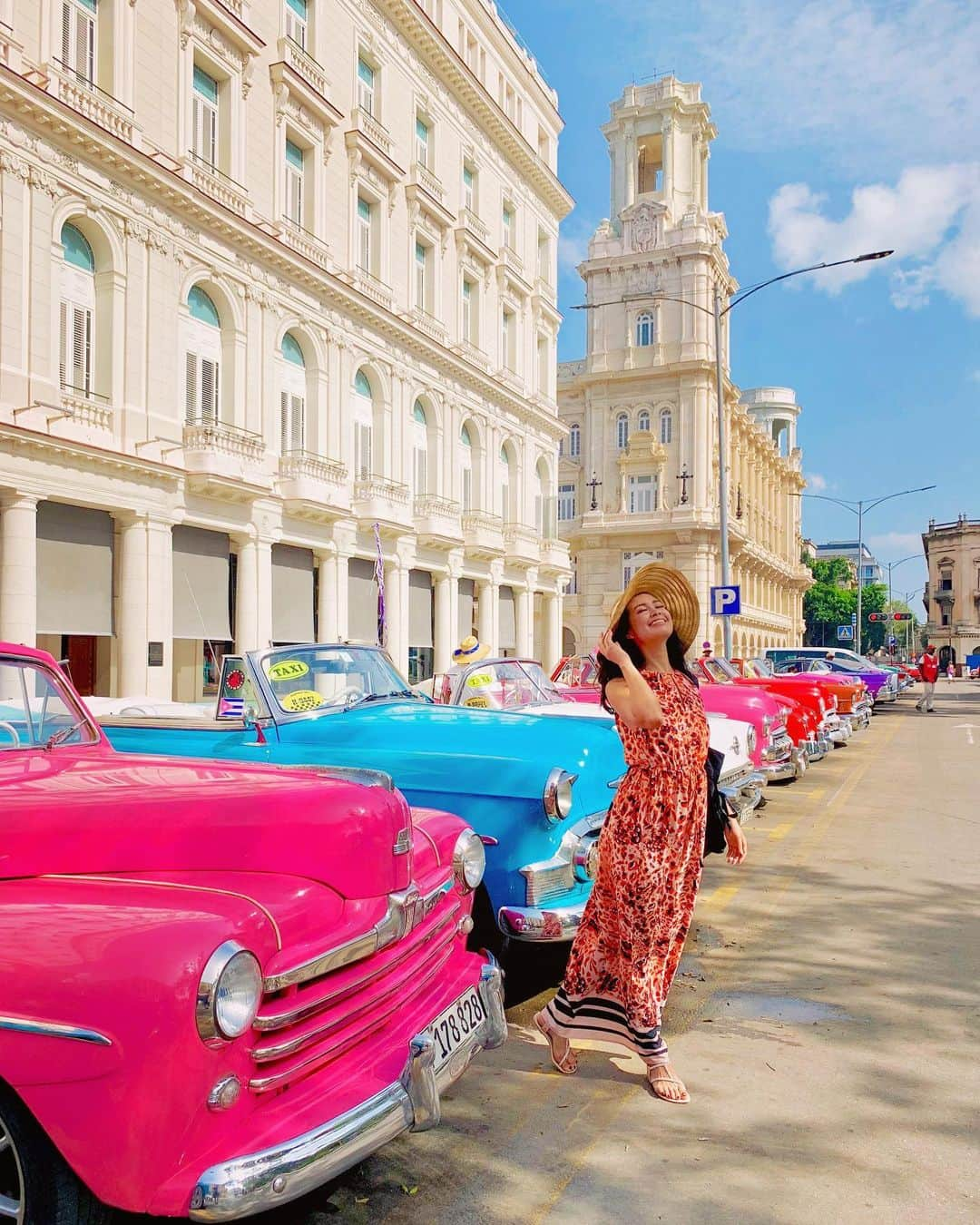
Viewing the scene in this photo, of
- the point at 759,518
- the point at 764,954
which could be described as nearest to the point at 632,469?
the point at 759,518

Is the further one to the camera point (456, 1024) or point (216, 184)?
point (216, 184)

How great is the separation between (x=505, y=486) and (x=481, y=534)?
4.05 m

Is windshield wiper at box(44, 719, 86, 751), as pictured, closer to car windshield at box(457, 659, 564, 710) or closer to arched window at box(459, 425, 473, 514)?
car windshield at box(457, 659, 564, 710)

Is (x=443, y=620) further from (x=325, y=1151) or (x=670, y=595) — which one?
(x=325, y=1151)

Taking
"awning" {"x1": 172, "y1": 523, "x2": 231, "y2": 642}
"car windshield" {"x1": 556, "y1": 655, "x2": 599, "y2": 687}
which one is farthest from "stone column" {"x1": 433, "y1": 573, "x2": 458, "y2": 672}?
"car windshield" {"x1": 556, "y1": 655, "x2": 599, "y2": 687}

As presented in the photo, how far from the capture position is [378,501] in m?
25.4

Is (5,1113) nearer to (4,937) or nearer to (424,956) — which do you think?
(4,937)

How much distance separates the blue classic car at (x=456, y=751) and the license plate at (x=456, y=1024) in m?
1.08

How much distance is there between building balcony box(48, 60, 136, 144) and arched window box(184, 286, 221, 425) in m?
3.24

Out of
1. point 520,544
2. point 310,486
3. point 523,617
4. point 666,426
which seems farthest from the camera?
point 666,426

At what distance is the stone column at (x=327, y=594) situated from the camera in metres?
24.1

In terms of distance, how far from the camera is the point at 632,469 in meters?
54.1

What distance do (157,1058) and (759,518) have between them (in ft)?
229

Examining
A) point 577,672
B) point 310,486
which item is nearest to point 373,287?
point 310,486
